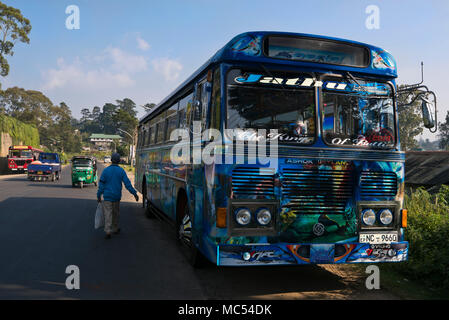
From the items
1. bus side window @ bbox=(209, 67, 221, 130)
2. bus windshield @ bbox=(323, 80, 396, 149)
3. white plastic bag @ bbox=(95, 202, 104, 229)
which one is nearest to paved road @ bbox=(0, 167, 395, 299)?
white plastic bag @ bbox=(95, 202, 104, 229)

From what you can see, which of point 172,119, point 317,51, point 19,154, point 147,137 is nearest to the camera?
point 317,51

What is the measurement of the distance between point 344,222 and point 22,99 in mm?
103122

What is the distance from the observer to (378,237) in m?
5.46

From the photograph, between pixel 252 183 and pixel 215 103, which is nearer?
pixel 252 183

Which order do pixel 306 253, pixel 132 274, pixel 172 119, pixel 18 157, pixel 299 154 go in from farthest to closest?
pixel 18 157 < pixel 172 119 < pixel 132 274 < pixel 299 154 < pixel 306 253

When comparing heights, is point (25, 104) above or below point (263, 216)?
above

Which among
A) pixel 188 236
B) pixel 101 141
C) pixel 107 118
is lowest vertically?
pixel 188 236

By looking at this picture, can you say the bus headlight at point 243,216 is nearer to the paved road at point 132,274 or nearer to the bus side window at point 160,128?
the paved road at point 132,274

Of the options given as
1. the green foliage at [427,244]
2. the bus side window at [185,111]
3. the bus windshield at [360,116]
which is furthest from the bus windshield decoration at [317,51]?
the green foliage at [427,244]

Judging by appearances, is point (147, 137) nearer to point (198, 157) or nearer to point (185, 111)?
point (185, 111)

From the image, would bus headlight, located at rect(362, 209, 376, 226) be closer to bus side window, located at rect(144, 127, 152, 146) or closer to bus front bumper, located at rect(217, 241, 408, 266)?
bus front bumper, located at rect(217, 241, 408, 266)

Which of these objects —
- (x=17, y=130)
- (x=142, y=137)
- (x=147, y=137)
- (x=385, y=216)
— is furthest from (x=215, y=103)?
(x=17, y=130)

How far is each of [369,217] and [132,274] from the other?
3.49m

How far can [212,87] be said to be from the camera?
5570 mm
